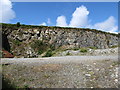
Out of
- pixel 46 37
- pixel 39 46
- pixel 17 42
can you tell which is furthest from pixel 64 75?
pixel 46 37

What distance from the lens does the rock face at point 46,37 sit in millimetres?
28047

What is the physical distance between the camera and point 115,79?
7.21 m

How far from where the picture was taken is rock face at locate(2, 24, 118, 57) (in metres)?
28.0

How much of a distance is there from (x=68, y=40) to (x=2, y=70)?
23752mm

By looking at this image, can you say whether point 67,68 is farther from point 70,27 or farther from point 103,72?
Answer: point 70,27

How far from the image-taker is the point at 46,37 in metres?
30.6

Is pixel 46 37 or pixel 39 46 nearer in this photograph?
pixel 39 46

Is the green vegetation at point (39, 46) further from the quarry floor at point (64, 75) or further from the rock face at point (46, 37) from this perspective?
the quarry floor at point (64, 75)

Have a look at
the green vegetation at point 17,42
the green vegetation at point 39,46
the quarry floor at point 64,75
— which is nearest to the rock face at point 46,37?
the green vegetation at point 17,42

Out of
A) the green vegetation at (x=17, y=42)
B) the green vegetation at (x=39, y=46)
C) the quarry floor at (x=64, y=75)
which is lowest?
the quarry floor at (x=64, y=75)

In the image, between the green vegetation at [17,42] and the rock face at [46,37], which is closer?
the rock face at [46,37]

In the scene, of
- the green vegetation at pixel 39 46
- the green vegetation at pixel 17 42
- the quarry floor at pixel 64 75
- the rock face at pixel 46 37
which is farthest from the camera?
the green vegetation at pixel 17 42

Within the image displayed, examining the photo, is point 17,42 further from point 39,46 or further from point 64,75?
point 64,75

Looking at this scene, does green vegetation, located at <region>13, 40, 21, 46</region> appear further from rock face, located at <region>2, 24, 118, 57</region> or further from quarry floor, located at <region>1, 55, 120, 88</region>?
quarry floor, located at <region>1, 55, 120, 88</region>
